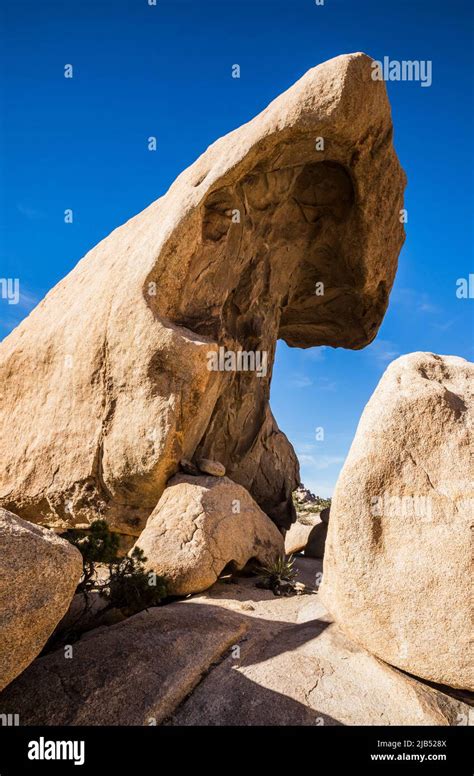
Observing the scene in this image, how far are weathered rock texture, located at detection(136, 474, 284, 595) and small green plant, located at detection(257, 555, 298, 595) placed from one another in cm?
38

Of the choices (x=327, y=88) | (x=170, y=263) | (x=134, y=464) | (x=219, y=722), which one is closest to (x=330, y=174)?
(x=327, y=88)

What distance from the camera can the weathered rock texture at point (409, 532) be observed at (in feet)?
15.7

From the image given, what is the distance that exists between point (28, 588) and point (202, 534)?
472 cm

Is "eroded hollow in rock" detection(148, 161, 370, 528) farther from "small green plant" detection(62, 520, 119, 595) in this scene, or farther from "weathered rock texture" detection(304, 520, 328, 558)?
"small green plant" detection(62, 520, 119, 595)

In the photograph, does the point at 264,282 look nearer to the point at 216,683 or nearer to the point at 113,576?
the point at 113,576

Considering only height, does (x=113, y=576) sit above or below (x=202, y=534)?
below

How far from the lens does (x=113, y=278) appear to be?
11289 mm

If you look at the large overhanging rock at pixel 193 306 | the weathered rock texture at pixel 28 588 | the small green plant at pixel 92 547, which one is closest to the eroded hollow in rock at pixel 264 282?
the large overhanging rock at pixel 193 306

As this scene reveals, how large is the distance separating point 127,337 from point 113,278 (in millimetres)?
1800

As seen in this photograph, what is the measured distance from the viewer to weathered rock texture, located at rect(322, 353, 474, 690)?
4793mm

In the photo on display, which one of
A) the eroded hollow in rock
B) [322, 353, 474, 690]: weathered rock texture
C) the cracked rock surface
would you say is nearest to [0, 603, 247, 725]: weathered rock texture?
the cracked rock surface

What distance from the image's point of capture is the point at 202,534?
856cm

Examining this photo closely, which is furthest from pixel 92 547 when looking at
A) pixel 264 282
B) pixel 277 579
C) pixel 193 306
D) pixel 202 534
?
pixel 264 282

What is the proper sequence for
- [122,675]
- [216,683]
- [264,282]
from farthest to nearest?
[264,282], [216,683], [122,675]
